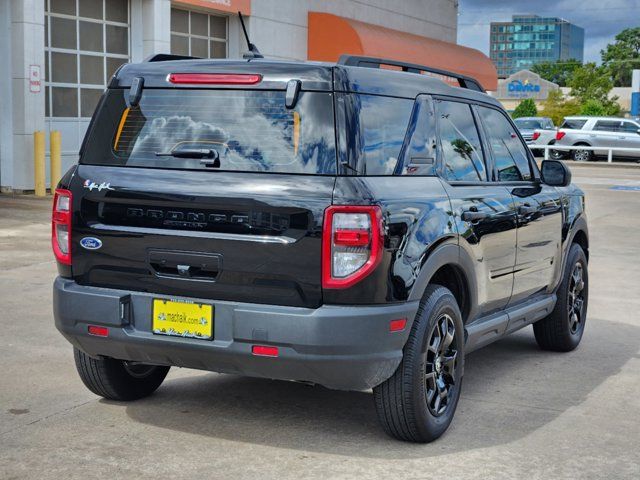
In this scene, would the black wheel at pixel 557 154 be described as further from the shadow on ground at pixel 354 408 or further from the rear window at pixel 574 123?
the shadow on ground at pixel 354 408

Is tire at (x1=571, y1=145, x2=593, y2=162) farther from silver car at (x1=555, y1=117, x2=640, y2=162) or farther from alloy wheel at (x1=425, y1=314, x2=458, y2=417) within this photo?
alloy wheel at (x1=425, y1=314, x2=458, y2=417)

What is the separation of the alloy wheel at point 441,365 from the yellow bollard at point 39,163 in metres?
14.1

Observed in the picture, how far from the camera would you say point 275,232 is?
4836 mm

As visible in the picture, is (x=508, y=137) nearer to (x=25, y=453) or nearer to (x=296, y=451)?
(x=296, y=451)

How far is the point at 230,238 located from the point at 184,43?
786 inches

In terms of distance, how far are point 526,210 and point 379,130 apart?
1745mm

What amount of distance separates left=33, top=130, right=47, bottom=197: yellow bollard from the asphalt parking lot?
10.9 metres

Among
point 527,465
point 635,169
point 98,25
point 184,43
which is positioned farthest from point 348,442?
point 635,169

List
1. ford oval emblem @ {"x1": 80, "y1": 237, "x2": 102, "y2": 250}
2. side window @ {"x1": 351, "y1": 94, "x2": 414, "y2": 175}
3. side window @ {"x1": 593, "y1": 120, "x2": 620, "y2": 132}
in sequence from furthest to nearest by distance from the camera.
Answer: side window @ {"x1": 593, "y1": 120, "x2": 620, "y2": 132} < ford oval emblem @ {"x1": 80, "y1": 237, "x2": 102, "y2": 250} < side window @ {"x1": 351, "y1": 94, "x2": 414, "y2": 175}

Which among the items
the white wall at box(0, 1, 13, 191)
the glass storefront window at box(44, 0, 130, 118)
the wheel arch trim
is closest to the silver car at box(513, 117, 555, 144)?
the glass storefront window at box(44, 0, 130, 118)

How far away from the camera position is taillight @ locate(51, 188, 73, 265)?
5.30m

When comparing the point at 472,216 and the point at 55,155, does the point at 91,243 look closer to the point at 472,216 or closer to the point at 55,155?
the point at 472,216

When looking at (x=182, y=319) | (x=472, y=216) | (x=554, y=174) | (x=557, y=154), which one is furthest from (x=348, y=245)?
(x=557, y=154)

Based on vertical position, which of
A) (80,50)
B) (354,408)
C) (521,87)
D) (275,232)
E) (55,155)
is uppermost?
(521,87)
